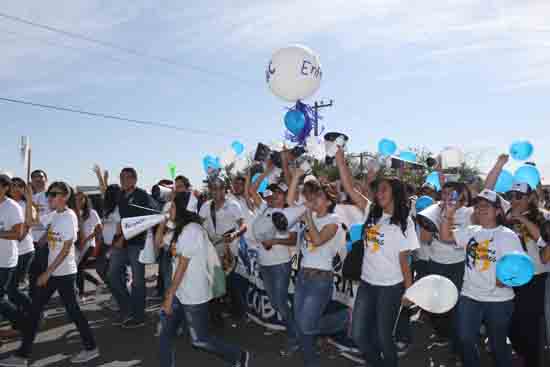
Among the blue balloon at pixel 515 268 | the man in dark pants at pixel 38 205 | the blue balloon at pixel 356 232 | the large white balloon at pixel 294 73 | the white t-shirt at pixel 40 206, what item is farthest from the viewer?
the white t-shirt at pixel 40 206

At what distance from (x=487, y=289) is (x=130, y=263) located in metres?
4.30

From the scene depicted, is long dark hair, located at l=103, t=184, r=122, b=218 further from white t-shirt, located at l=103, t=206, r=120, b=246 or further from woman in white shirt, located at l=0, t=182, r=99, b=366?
woman in white shirt, located at l=0, t=182, r=99, b=366

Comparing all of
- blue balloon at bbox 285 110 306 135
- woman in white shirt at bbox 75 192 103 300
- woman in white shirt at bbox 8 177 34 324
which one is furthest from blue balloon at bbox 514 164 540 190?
woman in white shirt at bbox 75 192 103 300

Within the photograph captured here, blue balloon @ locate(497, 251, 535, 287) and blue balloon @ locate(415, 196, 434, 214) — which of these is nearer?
blue balloon @ locate(497, 251, 535, 287)

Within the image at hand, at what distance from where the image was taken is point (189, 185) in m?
6.60

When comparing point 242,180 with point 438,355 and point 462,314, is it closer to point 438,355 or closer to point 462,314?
point 438,355

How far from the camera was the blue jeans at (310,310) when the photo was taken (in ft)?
14.6

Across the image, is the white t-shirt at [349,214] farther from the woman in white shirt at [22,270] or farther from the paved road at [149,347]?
the woman in white shirt at [22,270]

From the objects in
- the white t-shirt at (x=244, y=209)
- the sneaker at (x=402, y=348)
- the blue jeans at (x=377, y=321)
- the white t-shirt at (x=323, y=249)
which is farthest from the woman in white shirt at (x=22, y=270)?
the sneaker at (x=402, y=348)

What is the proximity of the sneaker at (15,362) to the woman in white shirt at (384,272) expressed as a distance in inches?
126

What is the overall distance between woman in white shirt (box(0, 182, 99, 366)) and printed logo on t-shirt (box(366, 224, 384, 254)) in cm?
286

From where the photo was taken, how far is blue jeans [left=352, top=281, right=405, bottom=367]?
409 cm

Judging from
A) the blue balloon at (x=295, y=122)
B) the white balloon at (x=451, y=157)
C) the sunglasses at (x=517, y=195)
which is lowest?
the sunglasses at (x=517, y=195)

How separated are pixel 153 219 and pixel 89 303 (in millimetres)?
4014
